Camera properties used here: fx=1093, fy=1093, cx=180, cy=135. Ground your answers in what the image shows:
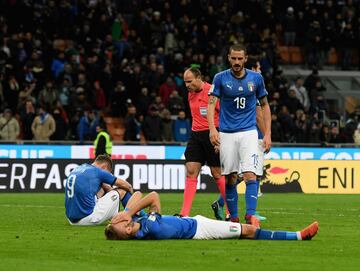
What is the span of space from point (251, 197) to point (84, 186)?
227 centimetres

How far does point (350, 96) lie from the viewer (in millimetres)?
41312

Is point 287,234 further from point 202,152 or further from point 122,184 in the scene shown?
point 202,152

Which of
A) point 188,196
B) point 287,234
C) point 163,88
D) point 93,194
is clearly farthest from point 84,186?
point 163,88

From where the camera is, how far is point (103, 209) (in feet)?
50.2

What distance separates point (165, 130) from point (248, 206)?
59.7 feet

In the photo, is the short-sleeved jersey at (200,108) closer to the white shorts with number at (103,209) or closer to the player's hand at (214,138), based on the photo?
the player's hand at (214,138)

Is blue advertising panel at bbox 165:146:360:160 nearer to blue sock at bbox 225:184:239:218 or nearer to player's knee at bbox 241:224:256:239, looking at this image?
blue sock at bbox 225:184:239:218

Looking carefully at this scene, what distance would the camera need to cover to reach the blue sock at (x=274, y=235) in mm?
12420

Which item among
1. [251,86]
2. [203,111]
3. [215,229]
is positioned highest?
[251,86]

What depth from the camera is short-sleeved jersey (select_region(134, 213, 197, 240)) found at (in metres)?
12.5

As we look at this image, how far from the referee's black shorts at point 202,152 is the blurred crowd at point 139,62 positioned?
14.7 metres

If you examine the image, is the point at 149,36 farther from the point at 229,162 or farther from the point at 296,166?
the point at 229,162

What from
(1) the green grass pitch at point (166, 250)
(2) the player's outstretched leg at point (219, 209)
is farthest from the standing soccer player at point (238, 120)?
(2) the player's outstretched leg at point (219, 209)

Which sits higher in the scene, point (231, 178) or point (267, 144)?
point (267, 144)
